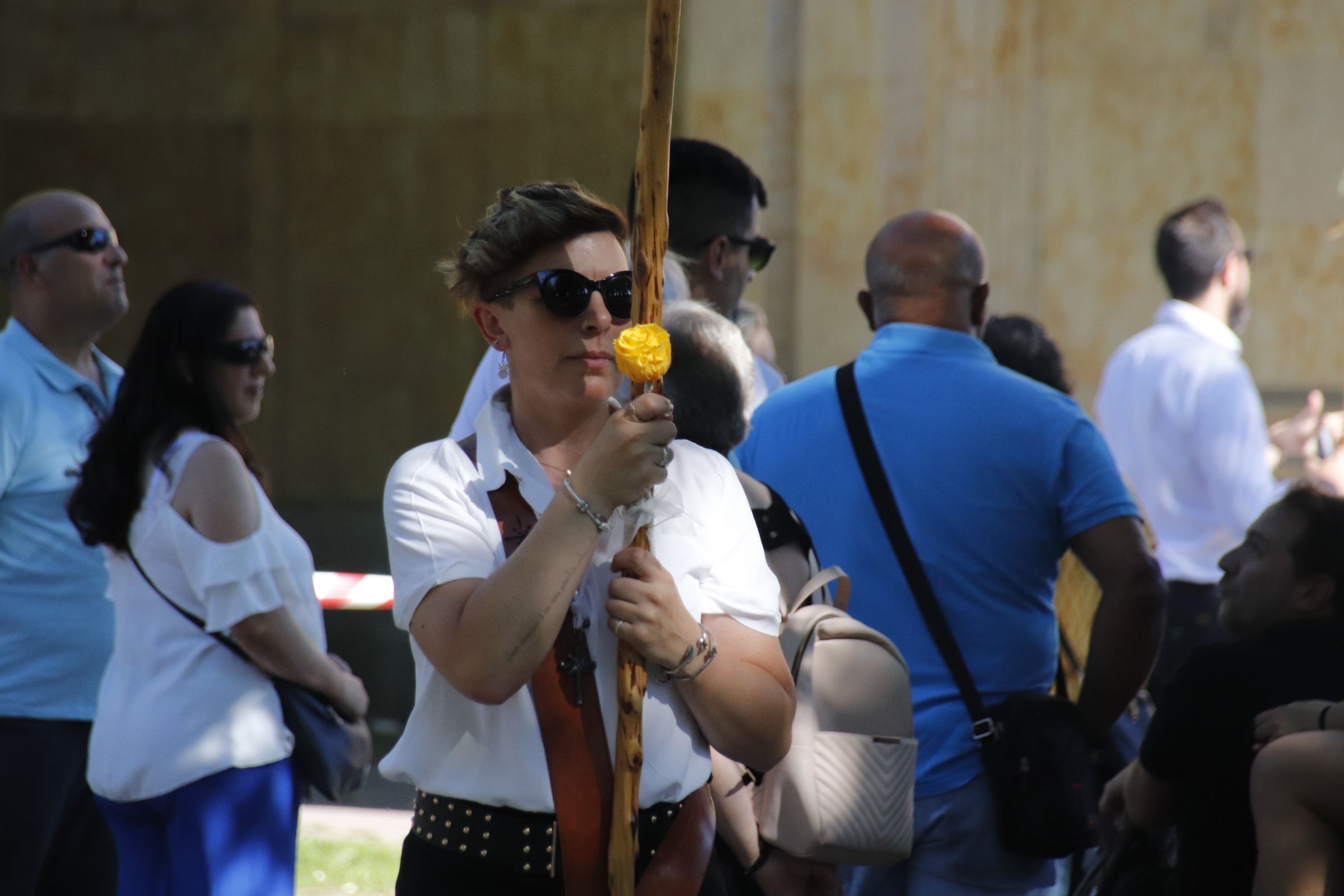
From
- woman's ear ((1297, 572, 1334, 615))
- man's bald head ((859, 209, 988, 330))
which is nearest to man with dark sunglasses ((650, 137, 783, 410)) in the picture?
man's bald head ((859, 209, 988, 330))

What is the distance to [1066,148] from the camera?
9.41m

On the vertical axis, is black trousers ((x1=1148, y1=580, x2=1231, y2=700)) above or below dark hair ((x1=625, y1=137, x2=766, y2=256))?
below

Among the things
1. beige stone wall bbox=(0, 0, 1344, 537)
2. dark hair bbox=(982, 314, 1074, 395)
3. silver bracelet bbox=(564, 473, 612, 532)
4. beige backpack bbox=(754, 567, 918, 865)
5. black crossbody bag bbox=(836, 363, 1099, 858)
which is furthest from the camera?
beige stone wall bbox=(0, 0, 1344, 537)

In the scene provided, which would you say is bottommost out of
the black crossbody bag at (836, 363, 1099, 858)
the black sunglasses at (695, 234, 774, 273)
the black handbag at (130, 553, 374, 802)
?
the black handbag at (130, 553, 374, 802)

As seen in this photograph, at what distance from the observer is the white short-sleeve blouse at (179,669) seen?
366 cm

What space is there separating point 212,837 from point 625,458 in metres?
1.96

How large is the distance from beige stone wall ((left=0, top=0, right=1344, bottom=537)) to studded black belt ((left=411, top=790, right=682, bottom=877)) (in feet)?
24.0

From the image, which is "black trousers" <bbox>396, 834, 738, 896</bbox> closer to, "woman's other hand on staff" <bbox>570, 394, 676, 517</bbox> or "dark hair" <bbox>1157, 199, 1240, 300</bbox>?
"woman's other hand on staff" <bbox>570, 394, 676, 517</bbox>

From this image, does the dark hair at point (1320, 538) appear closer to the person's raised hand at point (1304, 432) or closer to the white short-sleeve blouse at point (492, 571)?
the white short-sleeve blouse at point (492, 571)

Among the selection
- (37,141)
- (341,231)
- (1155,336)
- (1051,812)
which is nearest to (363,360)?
(341,231)

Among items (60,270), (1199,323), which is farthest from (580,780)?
(1199,323)

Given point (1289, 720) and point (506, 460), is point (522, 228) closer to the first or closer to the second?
point (506, 460)

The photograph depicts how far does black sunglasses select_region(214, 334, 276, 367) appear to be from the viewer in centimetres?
394

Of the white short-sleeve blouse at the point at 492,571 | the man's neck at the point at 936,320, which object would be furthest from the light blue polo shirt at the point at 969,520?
the white short-sleeve blouse at the point at 492,571
